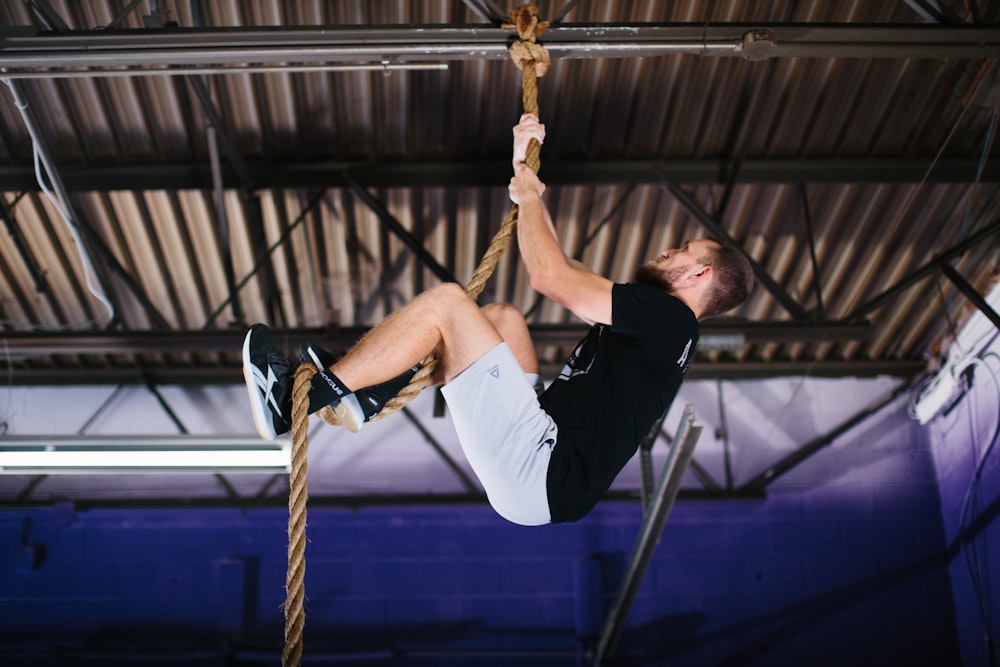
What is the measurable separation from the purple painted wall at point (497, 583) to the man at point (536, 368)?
14.2 feet

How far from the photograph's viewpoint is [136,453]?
15.9ft

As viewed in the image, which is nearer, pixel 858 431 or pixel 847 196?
pixel 847 196

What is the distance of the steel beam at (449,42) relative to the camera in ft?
13.0

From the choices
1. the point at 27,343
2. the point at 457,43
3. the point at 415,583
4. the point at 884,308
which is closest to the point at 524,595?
the point at 415,583

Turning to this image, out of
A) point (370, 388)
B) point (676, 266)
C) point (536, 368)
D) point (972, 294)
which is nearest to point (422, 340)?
point (370, 388)

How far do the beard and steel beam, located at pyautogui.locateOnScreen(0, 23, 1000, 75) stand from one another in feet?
4.39

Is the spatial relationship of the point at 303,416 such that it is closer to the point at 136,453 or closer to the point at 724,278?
the point at 724,278

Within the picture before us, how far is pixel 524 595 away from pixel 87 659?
3.30 metres

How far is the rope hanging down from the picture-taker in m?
2.34

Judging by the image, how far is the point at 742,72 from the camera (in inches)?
199

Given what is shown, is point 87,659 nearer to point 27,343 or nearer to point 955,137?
point 27,343

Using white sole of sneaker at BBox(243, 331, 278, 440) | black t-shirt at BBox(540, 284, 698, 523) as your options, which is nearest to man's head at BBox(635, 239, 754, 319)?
black t-shirt at BBox(540, 284, 698, 523)

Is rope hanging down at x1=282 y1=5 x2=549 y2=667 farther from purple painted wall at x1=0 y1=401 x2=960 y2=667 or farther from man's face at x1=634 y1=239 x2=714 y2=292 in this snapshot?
purple painted wall at x1=0 y1=401 x2=960 y2=667

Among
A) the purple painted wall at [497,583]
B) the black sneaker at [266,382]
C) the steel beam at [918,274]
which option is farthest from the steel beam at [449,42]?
the purple painted wall at [497,583]
